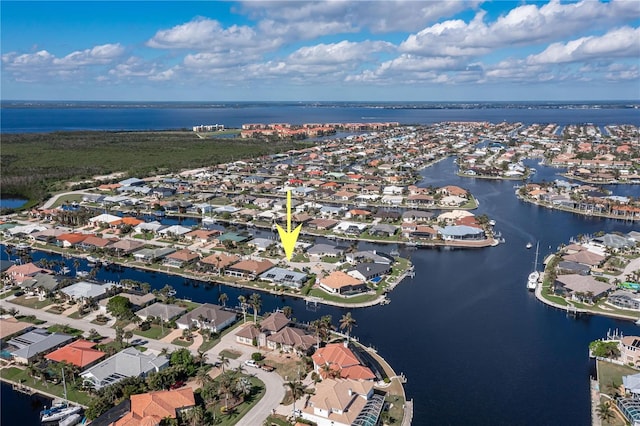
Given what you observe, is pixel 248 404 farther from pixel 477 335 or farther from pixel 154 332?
pixel 477 335

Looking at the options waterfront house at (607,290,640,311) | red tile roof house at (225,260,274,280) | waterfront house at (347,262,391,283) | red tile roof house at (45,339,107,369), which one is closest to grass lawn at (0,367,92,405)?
red tile roof house at (45,339,107,369)

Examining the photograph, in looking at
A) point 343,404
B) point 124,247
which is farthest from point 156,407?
point 124,247

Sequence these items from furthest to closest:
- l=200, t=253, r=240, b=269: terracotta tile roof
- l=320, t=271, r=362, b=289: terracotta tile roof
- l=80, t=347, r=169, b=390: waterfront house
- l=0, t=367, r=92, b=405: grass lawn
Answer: l=200, t=253, r=240, b=269: terracotta tile roof → l=320, t=271, r=362, b=289: terracotta tile roof → l=80, t=347, r=169, b=390: waterfront house → l=0, t=367, r=92, b=405: grass lawn

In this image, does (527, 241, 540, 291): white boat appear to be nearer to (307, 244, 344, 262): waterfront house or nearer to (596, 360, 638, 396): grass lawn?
(596, 360, 638, 396): grass lawn

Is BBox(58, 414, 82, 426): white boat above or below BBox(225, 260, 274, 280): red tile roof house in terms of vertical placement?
below

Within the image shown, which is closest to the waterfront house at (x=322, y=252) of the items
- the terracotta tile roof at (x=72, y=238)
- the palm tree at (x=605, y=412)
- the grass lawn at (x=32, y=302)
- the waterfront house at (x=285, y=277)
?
the waterfront house at (x=285, y=277)

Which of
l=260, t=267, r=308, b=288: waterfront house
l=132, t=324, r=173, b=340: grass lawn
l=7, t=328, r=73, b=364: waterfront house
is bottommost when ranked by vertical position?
l=132, t=324, r=173, b=340: grass lawn

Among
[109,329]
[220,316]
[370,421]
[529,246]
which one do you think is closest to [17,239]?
[109,329]
